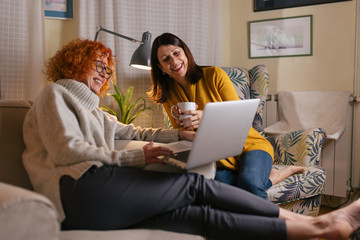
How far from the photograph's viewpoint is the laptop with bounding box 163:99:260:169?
44.2 inches

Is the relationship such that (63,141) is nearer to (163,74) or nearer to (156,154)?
(156,154)

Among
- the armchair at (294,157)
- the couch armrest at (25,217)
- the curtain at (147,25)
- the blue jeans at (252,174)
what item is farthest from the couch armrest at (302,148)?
the couch armrest at (25,217)

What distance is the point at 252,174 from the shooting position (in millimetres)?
1507

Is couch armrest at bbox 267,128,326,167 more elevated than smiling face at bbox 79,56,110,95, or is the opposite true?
smiling face at bbox 79,56,110,95

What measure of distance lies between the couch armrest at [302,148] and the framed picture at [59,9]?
5.17ft

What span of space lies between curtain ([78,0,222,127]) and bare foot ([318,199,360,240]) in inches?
57.1

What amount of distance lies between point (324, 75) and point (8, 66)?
85.4 inches

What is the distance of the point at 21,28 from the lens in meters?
1.86

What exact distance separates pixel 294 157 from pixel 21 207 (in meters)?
1.55

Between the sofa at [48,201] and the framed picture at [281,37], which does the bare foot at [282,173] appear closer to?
the sofa at [48,201]

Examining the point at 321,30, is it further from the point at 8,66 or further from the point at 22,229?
the point at 22,229

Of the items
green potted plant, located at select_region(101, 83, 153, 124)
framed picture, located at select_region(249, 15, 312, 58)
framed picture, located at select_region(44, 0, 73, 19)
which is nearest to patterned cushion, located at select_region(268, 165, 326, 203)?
green potted plant, located at select_region(101, 83, 153, 124)

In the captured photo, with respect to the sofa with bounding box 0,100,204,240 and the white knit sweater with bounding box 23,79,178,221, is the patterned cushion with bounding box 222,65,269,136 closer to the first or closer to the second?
the white knit sweater with bounding box 23,79,178,221

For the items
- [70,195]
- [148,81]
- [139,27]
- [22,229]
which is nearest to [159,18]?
[139,27]
